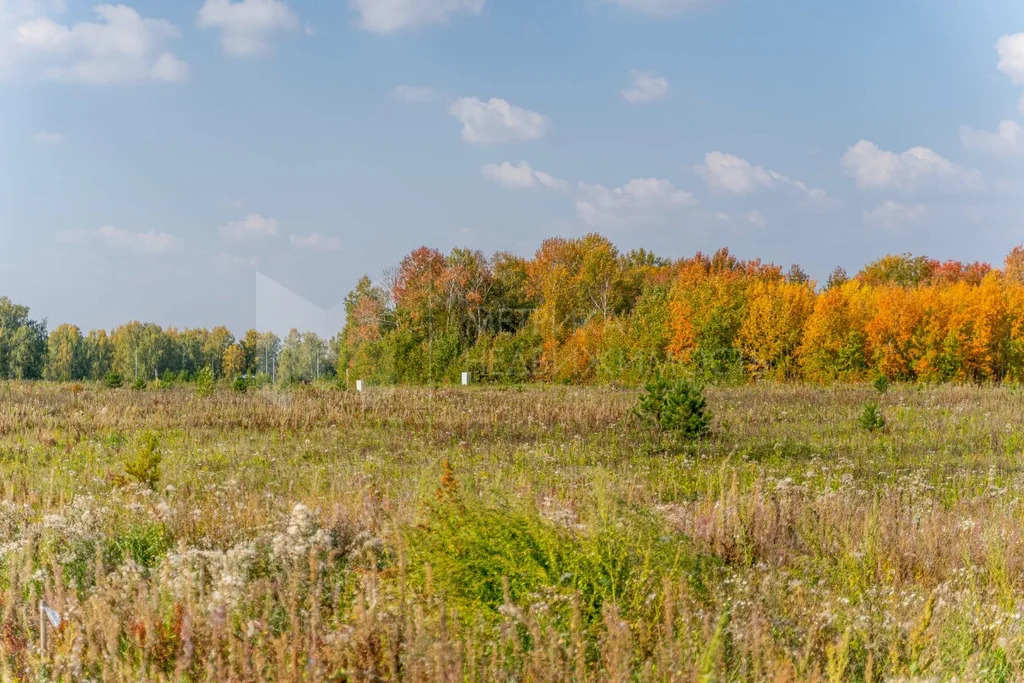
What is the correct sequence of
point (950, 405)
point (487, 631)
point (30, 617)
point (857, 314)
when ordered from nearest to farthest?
1. point (487, 631)
2. point (30, 617)
3. point (950, 405)
4. point (857, 314)

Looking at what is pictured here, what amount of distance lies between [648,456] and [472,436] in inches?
120

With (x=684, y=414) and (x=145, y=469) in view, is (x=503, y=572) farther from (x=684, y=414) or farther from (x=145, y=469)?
(x=684, y=414)

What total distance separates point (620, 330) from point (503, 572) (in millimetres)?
33647

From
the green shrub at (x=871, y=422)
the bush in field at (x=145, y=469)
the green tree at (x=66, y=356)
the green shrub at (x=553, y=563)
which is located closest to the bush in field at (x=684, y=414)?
the green shrub at (x=871, y=422)

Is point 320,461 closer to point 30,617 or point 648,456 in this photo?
point 648,456

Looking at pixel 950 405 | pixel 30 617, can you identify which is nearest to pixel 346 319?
pixel 950 405

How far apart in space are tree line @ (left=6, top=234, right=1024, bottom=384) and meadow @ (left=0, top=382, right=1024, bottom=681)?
1511 cm

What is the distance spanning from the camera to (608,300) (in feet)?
156

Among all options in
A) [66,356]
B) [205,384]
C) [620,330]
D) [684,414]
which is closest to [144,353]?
[66,356]

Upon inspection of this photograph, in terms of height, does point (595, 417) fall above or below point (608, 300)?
below

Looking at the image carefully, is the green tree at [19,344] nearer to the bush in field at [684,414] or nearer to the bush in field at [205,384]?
the bush in field at [205,384]

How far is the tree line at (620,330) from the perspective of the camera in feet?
110

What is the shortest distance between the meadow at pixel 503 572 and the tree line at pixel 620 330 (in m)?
15.1

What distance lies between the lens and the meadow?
3.42 meters
